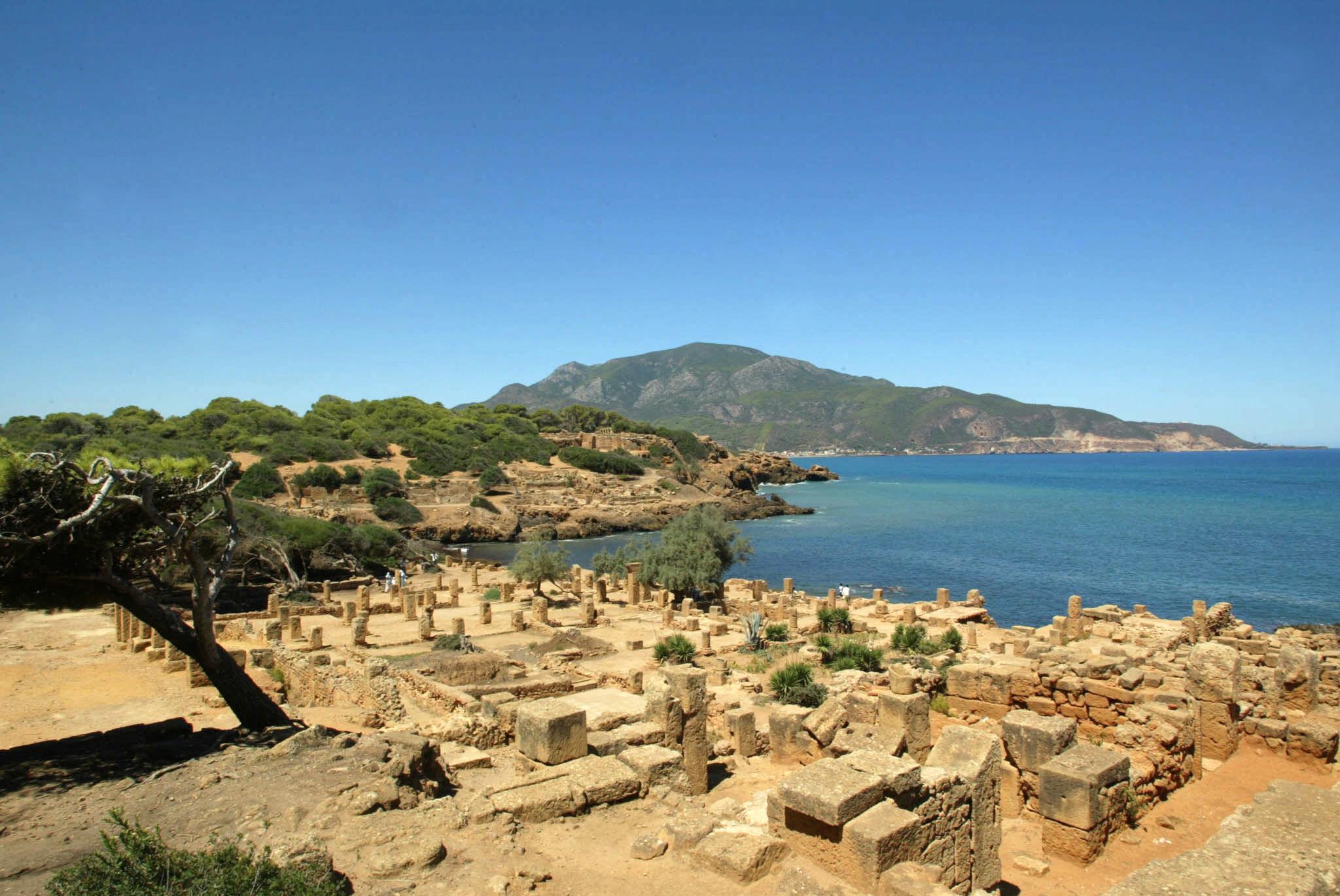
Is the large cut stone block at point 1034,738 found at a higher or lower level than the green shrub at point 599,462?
lower

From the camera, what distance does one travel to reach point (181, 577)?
3177 centimetres

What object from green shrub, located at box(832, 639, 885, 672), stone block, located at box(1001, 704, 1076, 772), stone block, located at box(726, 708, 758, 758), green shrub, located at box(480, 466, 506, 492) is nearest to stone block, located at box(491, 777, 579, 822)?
stone block, located at box(726, 708, 758, 758)

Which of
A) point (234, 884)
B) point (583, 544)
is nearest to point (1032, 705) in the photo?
point (234, 884)

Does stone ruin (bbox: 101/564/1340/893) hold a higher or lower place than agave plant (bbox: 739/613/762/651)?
higher

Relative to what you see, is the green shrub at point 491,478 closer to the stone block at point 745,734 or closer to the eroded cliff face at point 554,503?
the eroded cliff face at point 554,503

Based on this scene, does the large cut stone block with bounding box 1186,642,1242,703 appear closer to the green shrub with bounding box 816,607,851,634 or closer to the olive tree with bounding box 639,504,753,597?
the green shrub with bounding box 816,607,851,634

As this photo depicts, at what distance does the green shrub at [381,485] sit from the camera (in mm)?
71312

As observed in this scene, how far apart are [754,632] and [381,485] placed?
5636cm

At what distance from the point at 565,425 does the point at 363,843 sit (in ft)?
406

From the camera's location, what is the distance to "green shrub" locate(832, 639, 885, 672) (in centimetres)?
1908

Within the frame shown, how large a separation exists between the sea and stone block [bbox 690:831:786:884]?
32.4m

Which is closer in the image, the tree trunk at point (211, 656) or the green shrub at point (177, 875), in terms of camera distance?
the green shrub at point (177, 875)

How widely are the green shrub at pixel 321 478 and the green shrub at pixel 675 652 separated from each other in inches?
2235

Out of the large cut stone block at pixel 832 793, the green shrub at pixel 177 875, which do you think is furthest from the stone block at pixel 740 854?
the green shrub at pixel 177 875
